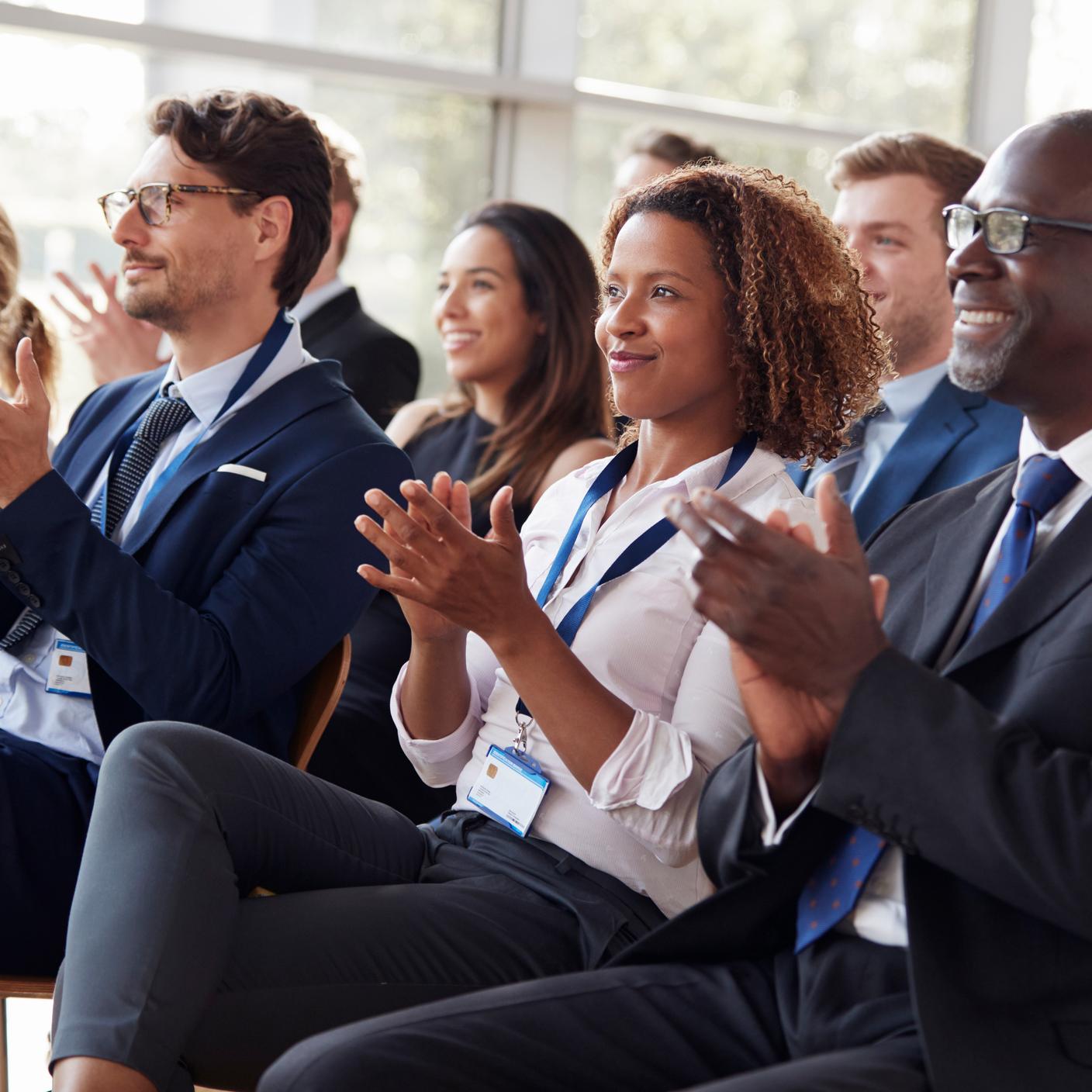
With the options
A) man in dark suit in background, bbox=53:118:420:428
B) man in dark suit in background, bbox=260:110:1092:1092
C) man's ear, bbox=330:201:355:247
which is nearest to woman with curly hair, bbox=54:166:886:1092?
man in dark suit in background, bbox=260:110:1092:1092

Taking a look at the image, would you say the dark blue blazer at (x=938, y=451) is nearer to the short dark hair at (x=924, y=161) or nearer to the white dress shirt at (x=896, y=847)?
the short dark hair at (x=924, y=161)

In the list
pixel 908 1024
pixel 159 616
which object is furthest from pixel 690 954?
pixel 159 616

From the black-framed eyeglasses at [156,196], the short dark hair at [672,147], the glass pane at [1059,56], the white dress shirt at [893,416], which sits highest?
the glass pane at [1059,56]

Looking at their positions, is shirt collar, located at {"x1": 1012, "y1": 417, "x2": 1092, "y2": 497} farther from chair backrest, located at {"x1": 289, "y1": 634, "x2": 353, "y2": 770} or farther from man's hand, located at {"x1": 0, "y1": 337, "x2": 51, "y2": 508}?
man's hand, located at {"x1": 0, "y1": 337, "x2": 51, "y2": 508}

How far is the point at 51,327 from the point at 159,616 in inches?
43.5

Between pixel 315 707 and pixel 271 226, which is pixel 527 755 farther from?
pixel 271 226

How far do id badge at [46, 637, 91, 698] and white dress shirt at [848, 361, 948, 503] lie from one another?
151 cm

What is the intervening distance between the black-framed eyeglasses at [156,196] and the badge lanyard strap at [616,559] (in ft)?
3.07

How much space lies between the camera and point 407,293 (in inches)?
213

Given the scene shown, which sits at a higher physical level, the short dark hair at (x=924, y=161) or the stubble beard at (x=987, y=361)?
the short dark hair at (x=924, y=161)

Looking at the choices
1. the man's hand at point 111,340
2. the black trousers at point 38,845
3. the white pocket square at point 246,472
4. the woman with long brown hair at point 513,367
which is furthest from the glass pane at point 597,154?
the black trousers at point 38,845

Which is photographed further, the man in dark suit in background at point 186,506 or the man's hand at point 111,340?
the man's hand at point 111,340

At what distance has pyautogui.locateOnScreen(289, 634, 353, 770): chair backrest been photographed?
6.86ft

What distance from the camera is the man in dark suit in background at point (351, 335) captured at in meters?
3.66
